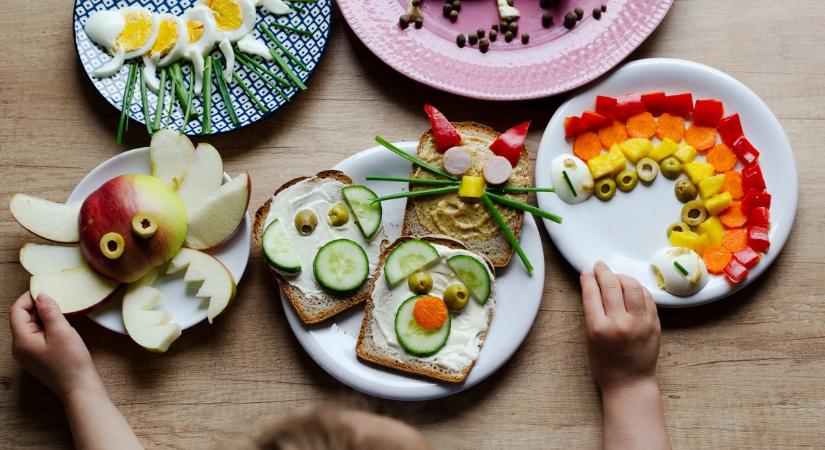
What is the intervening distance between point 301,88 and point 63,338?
1103 millimetres

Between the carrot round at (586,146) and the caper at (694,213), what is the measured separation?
13.9 inches

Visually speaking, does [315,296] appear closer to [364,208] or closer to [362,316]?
[362,316]

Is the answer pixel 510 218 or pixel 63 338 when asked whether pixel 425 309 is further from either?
pixel 63 338

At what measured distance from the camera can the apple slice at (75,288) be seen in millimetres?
2275

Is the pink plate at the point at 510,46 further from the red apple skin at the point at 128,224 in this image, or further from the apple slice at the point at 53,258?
the apple slice at the point at 53,258

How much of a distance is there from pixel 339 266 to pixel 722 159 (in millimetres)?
1340

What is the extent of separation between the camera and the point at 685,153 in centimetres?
243

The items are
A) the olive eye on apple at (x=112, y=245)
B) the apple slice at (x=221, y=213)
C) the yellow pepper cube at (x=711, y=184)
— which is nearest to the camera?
the olive eye on apple at (x=112, y=245)

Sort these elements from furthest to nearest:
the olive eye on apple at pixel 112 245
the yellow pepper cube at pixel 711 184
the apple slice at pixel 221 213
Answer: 1. the yellow pepper cube at pixel 711 184
2. the apple slice at pixel 221 213
3. the olive eye on apple at pixel 112 245

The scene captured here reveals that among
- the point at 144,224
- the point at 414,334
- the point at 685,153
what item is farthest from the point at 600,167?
the point at 144,224

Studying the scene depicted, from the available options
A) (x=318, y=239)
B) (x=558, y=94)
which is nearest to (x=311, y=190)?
(x=318, y=239)

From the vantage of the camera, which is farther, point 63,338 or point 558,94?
point 558,94

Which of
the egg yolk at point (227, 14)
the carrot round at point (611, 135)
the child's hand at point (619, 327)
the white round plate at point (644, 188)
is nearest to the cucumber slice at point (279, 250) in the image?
the egg yolk at point (227, 14)

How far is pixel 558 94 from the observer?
2.43m
